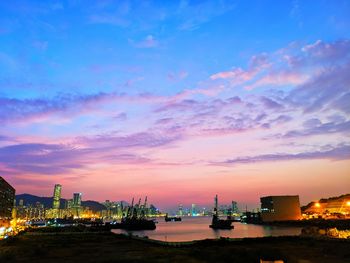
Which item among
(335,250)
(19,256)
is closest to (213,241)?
(335,250)

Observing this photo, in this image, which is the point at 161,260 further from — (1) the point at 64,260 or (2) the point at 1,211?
(2) the point at 1,211

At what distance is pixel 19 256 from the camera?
5412 centimetres

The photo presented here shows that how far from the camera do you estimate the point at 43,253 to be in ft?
191

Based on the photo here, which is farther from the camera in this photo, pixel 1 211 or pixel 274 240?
pixel 1 211

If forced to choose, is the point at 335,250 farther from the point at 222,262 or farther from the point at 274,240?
the point at 274,240

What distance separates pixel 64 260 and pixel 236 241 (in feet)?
137

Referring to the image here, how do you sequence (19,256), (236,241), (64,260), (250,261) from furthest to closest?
(236,241) < (19,256) < (64,260) < (250,261)

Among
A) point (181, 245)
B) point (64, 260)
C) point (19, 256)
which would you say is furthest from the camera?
point (181, 245)

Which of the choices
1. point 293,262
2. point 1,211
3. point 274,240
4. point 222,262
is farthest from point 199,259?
point 1,211

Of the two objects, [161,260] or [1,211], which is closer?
[161,260]

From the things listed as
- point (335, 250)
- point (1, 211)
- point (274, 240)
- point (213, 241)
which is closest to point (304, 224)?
point (274, 240)

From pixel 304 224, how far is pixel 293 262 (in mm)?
175235

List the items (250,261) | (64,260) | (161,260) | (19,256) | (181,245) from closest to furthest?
(250,261) → (161,260) → (64,260) → (19,256) → (181,245)

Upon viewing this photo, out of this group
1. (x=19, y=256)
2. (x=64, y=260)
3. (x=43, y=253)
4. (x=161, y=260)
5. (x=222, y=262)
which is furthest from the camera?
(x=43, y=253)
